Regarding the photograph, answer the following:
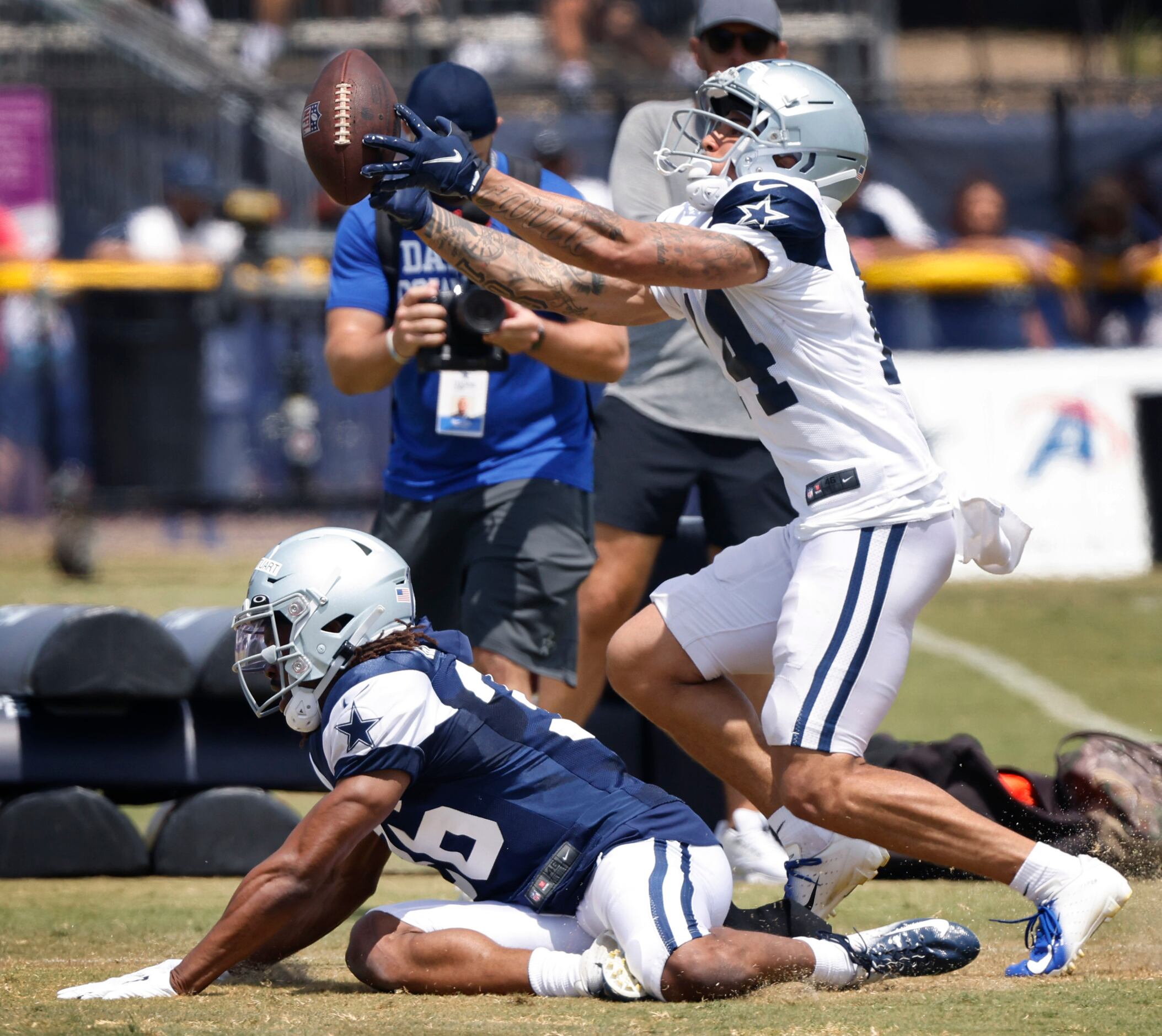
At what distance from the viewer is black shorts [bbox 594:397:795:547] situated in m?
5.63

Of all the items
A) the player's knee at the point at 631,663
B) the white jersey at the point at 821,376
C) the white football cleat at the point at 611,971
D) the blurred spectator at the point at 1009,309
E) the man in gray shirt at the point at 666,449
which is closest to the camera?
the white football cleat at the point at 611,971

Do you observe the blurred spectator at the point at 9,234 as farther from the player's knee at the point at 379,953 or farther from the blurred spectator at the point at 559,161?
the player's knee at the point at 379,953

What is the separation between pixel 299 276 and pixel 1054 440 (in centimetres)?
545

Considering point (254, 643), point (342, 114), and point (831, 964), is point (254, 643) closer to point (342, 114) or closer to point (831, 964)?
point (342, 114)

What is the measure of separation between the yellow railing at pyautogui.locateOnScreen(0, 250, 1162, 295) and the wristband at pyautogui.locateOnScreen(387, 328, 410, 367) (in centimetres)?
754

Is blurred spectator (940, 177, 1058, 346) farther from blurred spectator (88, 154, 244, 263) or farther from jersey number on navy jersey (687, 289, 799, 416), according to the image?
jersey number on navy jersey (687, 289, 799, 416)

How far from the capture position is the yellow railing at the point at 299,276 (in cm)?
1254

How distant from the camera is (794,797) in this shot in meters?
4.03

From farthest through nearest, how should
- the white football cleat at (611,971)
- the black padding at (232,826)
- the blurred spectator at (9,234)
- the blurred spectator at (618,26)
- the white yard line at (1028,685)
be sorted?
the blurred spectator at (618,26) → the blurred spectator at (9,234) → the white yard line at (1028,685) → the black padding at (232,826) → the white football cleat at (611,971)

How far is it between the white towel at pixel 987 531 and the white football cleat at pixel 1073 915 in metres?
0.75

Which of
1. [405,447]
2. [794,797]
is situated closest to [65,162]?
[405,447]

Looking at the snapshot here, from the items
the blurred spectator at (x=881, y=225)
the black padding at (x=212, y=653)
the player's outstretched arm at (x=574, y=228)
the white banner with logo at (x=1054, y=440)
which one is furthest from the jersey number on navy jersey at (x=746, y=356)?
the blurred spectator at (x=881, y=225)

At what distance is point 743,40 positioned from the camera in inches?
230

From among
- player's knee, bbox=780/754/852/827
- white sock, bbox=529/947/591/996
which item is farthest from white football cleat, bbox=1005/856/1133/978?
white sock, bbox=529/947/591/996
